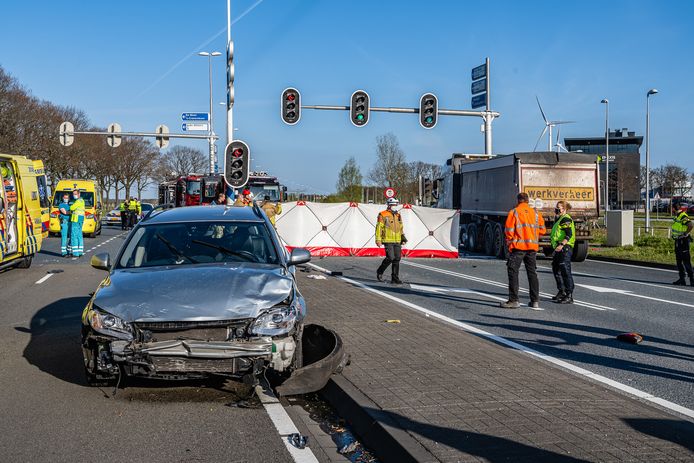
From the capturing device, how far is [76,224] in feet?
74.2

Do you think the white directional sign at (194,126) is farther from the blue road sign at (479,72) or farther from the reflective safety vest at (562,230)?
the reflective safety vest at (562,230)

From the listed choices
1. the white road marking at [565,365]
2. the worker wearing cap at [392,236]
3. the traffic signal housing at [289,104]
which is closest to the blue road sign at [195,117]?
the traffic signal housing at [289,104]

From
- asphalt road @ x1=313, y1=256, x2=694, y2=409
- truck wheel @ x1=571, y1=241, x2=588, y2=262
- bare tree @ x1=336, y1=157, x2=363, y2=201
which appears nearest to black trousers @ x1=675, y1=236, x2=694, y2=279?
asphalt road @ x1=313, y1=256, x2=694, y2=409

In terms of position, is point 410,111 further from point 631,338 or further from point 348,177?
point 348,177

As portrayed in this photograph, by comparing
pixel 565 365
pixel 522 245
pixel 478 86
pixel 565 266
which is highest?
pixel 478 86

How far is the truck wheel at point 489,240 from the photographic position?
28.4 meters

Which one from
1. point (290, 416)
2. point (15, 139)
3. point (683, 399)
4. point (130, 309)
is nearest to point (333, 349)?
point (290, 416)

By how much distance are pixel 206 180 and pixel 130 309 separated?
1453 inches

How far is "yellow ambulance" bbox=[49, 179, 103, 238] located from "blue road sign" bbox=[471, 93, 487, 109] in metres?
18.5

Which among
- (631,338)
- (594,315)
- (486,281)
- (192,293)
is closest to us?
(192,293)

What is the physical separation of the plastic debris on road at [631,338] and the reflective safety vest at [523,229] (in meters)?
3.23

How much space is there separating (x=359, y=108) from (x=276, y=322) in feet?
75.1

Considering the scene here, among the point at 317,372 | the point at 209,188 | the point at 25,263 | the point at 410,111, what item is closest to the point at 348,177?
the point at 209,188

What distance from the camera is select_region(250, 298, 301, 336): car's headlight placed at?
616cm
